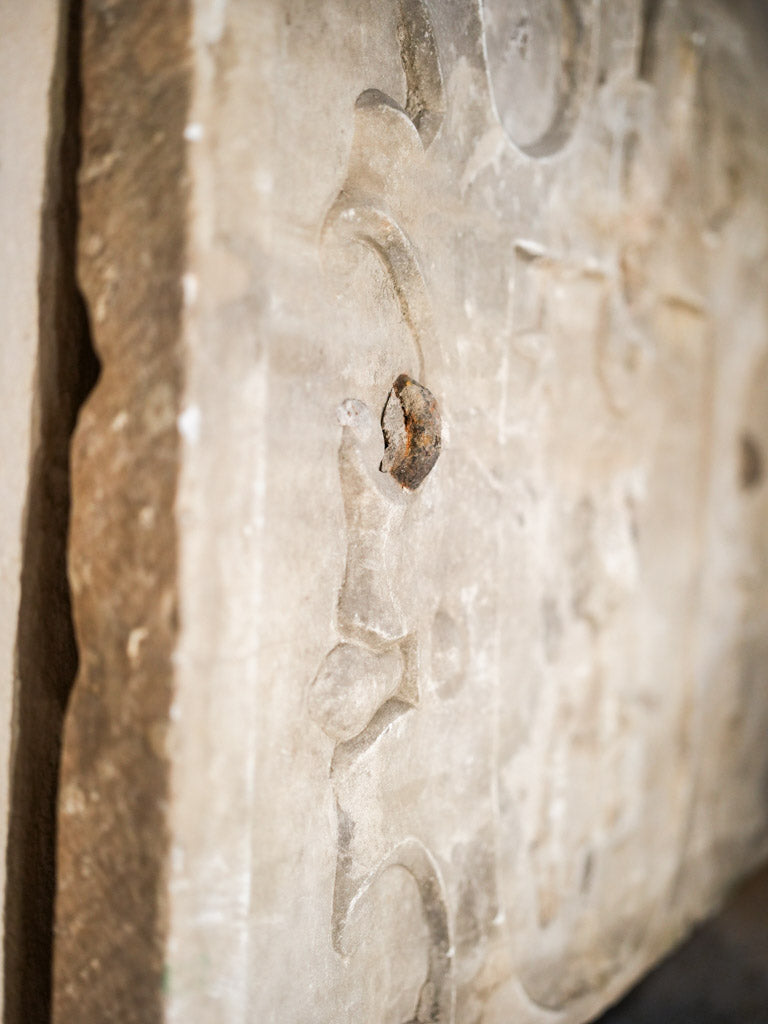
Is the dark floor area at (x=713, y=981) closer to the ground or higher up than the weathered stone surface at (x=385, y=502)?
closer to the ground

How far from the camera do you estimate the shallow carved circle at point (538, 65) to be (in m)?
1.40

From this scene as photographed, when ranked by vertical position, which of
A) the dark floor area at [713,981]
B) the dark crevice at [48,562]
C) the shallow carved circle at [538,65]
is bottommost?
the dark floor area at [713,981]

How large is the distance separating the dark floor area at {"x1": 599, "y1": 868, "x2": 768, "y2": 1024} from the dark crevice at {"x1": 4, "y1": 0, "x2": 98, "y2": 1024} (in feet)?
4.47

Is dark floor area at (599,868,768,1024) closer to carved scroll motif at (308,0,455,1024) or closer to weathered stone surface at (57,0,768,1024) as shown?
weathered stone surface at (57,0,768,1024)

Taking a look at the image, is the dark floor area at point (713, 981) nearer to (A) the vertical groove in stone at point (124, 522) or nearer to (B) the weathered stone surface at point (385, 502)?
(B) the weathered stone surface at point (385, 502)

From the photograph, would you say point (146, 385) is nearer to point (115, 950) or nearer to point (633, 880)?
point (115, 950)

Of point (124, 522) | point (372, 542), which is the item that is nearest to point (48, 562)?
point (124, 522)

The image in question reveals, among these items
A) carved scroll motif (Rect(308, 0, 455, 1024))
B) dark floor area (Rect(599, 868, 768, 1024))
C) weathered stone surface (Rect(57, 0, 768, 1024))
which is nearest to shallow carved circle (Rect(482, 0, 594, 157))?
weathered stone surface (Rect(57, 0, 768, 1024))

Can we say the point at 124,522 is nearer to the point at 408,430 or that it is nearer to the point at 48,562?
the point at 48,562

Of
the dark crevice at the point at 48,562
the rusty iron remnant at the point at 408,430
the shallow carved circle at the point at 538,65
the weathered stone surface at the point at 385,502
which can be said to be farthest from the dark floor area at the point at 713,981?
the shallow carved circle at the point at 538,65

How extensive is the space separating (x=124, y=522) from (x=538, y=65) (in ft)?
3.69

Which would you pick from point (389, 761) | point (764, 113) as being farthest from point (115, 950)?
point (764, 113)

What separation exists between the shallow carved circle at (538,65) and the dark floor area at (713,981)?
1.88m

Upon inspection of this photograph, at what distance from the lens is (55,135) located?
1.08 meters
